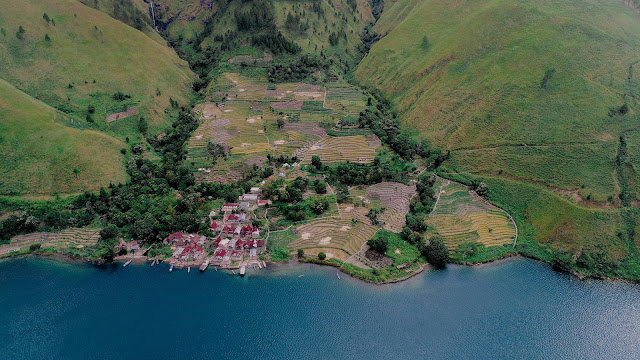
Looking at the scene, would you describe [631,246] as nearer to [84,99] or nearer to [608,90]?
[608,90]

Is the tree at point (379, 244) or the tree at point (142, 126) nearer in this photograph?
the tree at point (379, 244)

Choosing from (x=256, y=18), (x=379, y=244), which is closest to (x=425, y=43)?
(x=256, y=18)

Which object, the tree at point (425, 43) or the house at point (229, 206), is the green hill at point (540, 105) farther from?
the house at point (229, 206)

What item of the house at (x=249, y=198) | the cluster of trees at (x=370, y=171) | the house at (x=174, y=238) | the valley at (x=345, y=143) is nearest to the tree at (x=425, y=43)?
the valley at (x=345, y=143)

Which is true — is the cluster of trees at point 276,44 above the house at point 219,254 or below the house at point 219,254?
above

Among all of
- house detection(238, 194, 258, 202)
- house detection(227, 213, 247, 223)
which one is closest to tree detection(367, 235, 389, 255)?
house detection(227, 213, 247, 223)

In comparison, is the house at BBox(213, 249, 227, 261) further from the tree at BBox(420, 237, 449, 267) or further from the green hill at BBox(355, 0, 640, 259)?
the green hill at BBox(355, 0, 640, 259)
